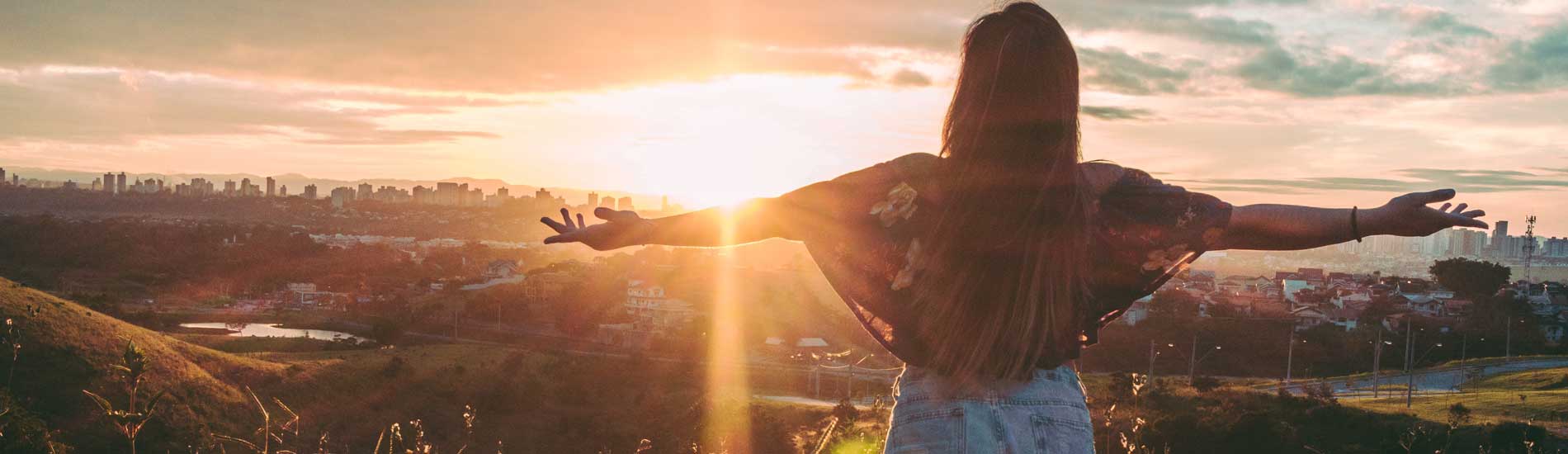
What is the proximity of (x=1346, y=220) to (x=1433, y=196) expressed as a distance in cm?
14

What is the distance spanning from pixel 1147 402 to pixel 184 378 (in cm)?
1653

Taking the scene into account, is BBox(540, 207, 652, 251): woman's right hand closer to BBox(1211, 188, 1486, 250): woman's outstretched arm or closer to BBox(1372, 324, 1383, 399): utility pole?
BBox(1211, 188, 1486, 250): woman's outstretched arm

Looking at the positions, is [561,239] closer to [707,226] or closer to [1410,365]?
[707,226]

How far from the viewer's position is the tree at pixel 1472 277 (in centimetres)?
3903

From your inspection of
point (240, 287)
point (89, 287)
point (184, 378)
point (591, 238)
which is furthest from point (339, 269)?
point (591, 238)

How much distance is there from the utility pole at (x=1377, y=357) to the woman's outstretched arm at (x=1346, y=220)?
2147 cm

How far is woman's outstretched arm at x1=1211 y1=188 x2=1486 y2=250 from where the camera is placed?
Answer: 4.38 ft

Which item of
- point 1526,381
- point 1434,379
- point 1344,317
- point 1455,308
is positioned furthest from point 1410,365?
point 1455,308

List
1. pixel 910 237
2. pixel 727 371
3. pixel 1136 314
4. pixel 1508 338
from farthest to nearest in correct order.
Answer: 1. pixel 1136 314
2. pixel 1508 338
3. pixel 727 371
4. pixel 910 237

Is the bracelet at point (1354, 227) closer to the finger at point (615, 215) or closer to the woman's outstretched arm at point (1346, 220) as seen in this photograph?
the woman's outstretched arm at point (1346, 220)

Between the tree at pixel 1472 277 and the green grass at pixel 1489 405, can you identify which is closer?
the green grass at pixel 1489 405

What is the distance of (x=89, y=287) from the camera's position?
36.2 meters

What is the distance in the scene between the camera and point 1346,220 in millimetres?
1349

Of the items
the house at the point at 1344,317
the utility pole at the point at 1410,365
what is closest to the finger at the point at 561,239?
the utility pole at the point at 1410,365
